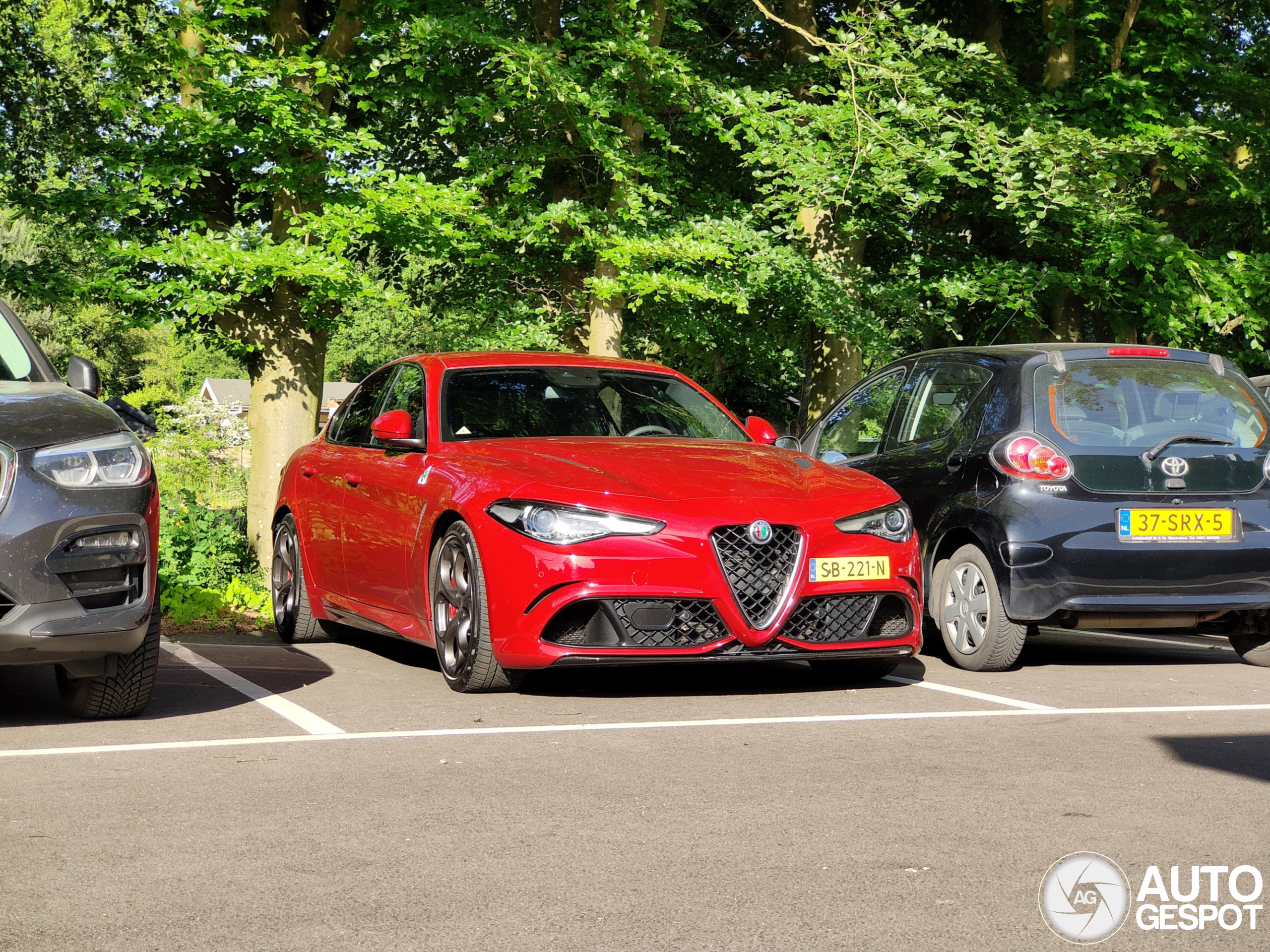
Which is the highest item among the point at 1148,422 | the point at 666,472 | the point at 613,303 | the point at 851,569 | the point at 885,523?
the point at 613,303

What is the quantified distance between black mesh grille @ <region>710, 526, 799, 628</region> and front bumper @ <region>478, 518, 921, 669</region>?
31 millimetres

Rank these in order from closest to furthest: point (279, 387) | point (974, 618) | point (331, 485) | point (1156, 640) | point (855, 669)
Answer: point (855, 669) → point (974, 618) → point (331, 485) → point (1156, 640) → point (279, 387)

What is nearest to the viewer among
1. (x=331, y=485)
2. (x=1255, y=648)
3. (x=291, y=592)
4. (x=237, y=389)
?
(x=1255, y=648)

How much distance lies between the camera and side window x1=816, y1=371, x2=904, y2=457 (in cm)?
961

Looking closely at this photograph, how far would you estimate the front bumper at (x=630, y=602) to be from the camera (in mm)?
6547

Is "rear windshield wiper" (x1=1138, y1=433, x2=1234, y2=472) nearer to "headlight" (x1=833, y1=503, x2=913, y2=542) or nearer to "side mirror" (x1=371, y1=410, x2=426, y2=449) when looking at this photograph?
"headlight" (x1=833, y1=503, x2=913, y2=542)

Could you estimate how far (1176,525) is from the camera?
789 centimetres

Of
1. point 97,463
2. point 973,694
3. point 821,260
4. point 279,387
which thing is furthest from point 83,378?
point 821,260

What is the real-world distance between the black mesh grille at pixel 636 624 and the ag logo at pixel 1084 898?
2657 mm

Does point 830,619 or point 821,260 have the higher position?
point 821,260

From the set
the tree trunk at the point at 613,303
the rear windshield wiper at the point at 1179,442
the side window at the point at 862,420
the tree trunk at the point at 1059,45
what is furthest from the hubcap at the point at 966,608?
the tree trunk at the point at 1059,45

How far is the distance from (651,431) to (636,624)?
5.60 ft

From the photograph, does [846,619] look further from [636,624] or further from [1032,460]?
[1032,460]

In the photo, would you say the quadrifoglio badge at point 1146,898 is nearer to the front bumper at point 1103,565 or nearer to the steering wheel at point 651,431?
the front bumper at point 1103,565
